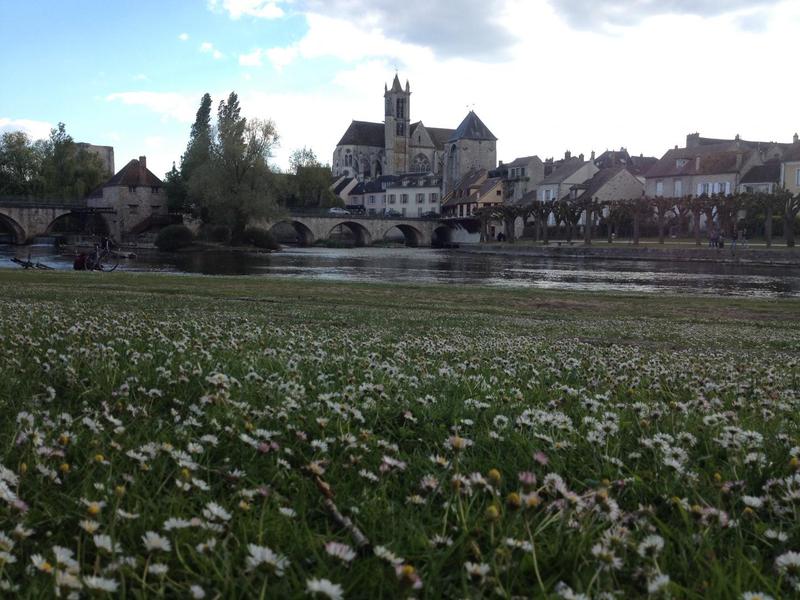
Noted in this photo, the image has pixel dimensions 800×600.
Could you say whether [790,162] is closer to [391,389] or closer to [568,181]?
[568,181]

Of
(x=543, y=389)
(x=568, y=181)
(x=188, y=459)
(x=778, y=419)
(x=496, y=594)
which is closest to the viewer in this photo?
(x=496, y=594)

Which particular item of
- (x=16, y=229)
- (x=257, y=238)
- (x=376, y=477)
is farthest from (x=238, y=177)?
(x=376, y=477)

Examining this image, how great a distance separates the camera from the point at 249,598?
1.87 metres

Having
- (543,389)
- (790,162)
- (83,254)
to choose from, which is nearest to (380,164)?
(790,162)

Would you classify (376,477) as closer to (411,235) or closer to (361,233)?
(361,233)

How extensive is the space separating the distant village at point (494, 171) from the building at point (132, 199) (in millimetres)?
43951

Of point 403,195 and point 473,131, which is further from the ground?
point 473,131

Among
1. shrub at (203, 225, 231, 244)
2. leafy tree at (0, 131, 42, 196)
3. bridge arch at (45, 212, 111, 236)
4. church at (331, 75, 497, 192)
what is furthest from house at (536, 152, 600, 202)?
leafy tree at (0, 131, 42, 196)

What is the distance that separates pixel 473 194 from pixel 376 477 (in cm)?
12219

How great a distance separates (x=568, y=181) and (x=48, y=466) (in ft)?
359

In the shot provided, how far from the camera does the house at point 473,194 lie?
121 m

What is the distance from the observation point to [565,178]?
108m

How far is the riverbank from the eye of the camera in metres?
56.9

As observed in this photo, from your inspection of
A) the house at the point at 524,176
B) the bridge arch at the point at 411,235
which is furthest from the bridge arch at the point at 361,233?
the house at the point at 524,176
